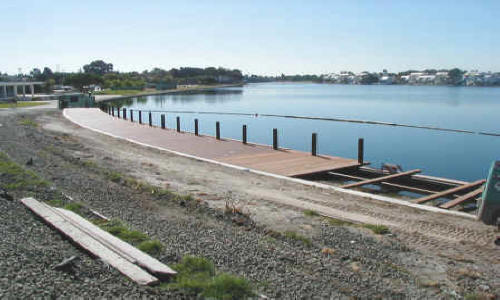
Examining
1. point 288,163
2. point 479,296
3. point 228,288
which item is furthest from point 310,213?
point 288,163

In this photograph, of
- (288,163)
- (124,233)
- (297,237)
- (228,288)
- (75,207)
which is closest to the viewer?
(228,288)

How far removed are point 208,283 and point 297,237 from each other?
2.66m

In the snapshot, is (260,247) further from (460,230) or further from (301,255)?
(460,230)

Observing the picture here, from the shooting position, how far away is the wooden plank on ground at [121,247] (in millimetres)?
5695

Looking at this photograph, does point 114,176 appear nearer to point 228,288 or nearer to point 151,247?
point 151,247

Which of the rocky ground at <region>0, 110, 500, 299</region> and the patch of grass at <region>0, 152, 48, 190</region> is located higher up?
the patch of grass at <region>0, 152, 48, 190</region>

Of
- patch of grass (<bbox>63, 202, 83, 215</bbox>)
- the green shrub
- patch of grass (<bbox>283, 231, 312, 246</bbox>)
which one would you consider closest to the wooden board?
patch of grass (<bbox>283, 231, 312, 246</bbox>)

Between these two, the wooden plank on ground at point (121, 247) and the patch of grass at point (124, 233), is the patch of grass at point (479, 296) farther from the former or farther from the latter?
the patch of grass at point (124, 233)

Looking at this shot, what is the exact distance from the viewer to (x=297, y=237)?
776cm

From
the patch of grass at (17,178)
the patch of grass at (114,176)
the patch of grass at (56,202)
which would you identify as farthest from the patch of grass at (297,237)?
the patch of grass at (114,176)

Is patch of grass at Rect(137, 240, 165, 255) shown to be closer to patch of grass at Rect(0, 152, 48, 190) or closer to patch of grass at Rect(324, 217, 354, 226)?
patch of grass at Rect(324, 217, 354, 226)

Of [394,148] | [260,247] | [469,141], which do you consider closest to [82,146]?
[260,247]

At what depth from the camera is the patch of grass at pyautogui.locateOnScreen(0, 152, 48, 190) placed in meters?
10.6

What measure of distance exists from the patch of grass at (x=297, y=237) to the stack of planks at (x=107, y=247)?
262cm
